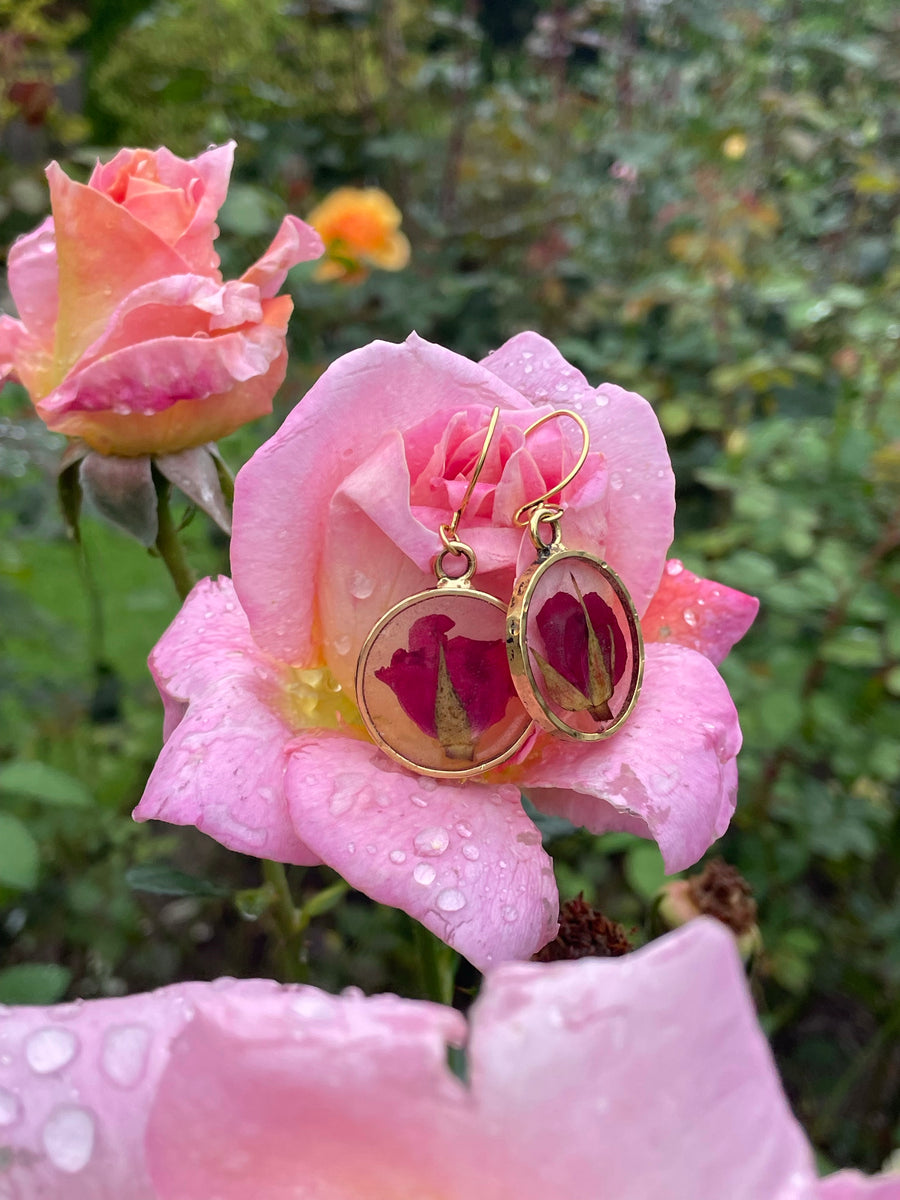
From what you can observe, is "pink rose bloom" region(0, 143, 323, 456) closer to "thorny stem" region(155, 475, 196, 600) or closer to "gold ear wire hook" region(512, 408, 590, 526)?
"thorny stem" region(155, 475, 196, 600)

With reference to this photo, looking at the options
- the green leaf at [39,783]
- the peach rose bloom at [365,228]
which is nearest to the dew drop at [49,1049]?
the green leaf at [39,783]

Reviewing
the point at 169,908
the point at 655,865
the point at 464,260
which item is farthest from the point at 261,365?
the point at 464,260

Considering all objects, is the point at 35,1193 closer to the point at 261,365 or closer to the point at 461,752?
the point at 461,752

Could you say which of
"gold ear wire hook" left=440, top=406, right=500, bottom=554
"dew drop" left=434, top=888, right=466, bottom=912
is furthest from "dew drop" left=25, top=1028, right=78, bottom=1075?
"gold ear wire hook" left=440, top=406, right=500, bottom=554

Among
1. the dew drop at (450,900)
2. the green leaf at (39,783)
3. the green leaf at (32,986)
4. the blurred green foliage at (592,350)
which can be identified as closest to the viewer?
the dew drop at (450,900)

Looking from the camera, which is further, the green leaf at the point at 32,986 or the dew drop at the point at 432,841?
the green leaf at the point at 32,986

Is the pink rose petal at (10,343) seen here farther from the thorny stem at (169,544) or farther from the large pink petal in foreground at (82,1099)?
the large pink petal in foreground at (82,1099)
